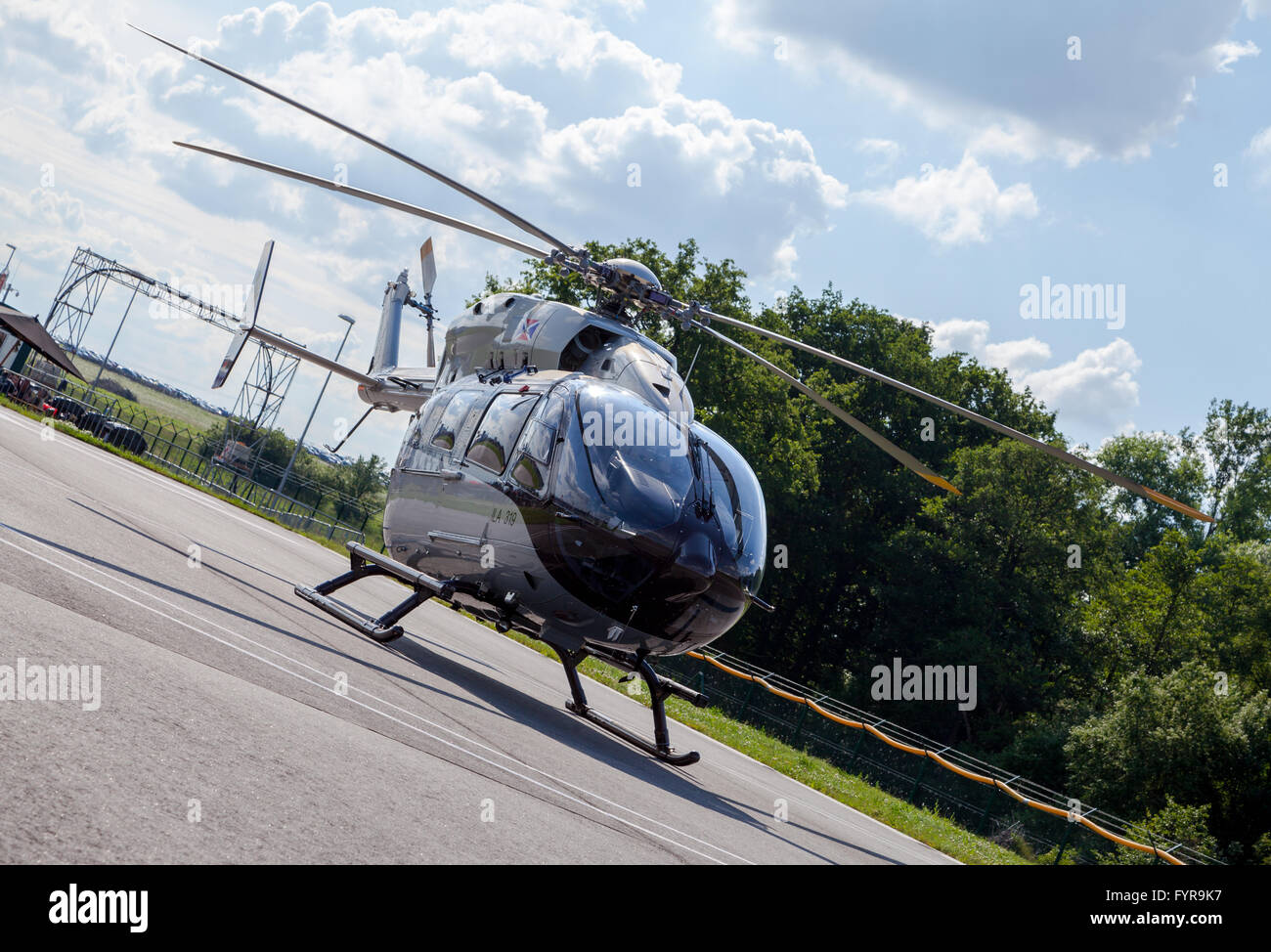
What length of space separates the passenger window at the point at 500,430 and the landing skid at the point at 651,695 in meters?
2.11

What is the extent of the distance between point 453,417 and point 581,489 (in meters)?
3.01

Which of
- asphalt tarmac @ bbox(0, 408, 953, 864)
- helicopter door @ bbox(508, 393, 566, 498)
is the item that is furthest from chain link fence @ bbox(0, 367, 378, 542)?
helicopter door @ bbox(508, 393, 566, 498)

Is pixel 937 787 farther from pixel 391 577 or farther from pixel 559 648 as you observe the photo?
pixel 391 577

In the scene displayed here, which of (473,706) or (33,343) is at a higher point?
(33,343)

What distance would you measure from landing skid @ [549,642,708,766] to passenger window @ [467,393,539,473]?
2.11 m

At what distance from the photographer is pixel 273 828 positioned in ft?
13.9

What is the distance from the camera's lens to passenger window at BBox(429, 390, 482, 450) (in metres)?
12.2

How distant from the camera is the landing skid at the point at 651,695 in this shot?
11.1 metres

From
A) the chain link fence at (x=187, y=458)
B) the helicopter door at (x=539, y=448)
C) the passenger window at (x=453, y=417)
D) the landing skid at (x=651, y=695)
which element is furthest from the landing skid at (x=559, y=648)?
the chain link fence at (x=187, y=458)

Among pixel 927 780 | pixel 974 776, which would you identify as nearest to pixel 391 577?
pixel 974 776

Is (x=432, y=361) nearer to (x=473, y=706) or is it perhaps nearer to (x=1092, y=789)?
(x=473, y=706)

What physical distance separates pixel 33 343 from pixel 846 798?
43.0m
